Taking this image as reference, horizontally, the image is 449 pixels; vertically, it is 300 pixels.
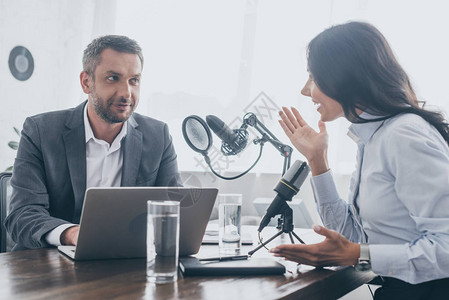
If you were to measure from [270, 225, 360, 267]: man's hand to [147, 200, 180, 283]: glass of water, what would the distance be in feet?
0.91

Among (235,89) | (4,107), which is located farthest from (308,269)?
(4,107)

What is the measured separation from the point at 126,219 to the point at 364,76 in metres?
0.74

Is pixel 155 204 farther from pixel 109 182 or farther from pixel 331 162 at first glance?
pixel 331 162

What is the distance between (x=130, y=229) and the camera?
1109mm

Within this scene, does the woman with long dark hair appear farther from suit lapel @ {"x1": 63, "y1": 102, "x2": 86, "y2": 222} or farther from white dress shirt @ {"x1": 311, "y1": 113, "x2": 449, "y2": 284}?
suit lapel @ {"x1": 63, "y1": 102, "x2": 86, "y2": 222}

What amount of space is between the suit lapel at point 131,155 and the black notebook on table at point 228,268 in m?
0.79

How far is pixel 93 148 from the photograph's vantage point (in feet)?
6.25

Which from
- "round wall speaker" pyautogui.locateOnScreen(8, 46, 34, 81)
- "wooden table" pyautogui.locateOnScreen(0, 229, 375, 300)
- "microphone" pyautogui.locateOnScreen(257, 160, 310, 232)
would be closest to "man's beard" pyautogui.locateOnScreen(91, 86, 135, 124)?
"wooden table" pyautogui.locateOnScreen(0, 229, 375, 300)

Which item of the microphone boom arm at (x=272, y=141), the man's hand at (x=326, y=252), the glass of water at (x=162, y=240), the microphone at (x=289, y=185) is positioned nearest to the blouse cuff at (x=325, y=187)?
the microphone boom arm at (x=272, y=141)

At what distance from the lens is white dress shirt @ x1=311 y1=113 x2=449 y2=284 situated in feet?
3.51

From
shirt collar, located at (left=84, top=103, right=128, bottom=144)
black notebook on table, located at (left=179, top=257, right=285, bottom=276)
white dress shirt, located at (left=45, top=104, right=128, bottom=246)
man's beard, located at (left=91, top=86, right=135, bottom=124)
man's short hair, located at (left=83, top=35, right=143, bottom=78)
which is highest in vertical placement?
man's short hair, located at (left=83, top=35, right=143, bottom=78)

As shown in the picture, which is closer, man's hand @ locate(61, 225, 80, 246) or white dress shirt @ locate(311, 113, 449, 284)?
white dress shirt @ locate(311, 113, 449, 284)

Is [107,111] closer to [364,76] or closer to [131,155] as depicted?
[131,155]

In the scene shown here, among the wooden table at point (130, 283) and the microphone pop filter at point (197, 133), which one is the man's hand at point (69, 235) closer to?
the wooden table at point (130, 283)
